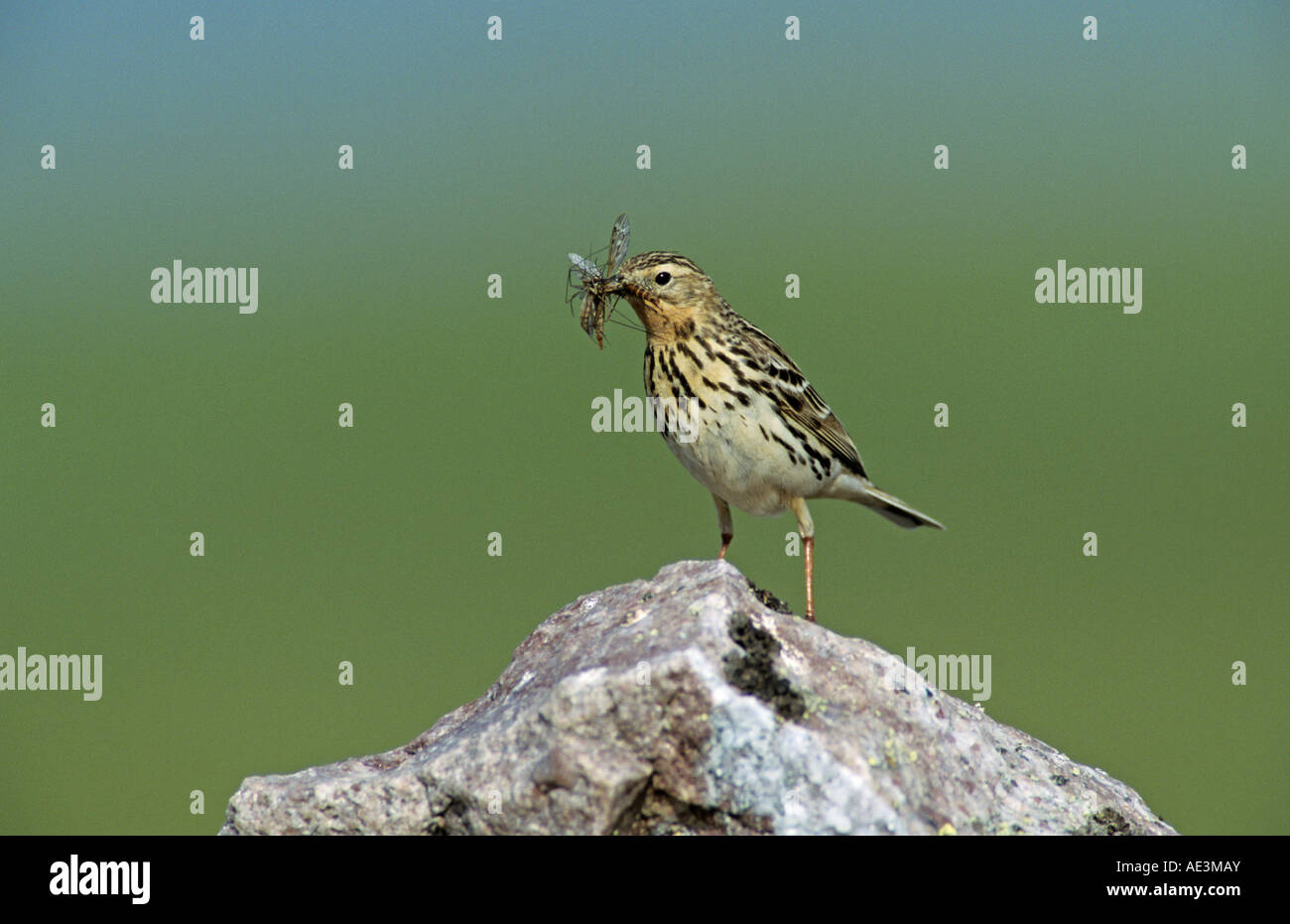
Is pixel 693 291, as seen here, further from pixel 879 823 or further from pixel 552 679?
pixel 879 823

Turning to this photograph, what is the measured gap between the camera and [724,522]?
25.6ft

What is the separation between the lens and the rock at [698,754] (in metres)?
4.54

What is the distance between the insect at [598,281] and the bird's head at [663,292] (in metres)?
0.08

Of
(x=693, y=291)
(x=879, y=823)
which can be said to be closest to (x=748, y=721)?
(x=879, y=823)

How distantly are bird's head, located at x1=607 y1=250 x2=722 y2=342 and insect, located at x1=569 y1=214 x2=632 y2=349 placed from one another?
0.28 ft

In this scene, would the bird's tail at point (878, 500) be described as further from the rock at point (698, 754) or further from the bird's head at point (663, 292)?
the rock at point (698, 754)

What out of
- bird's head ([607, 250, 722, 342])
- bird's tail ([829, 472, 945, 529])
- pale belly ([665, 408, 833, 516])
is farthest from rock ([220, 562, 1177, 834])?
bird's tail ([829, 472, 945, 529])

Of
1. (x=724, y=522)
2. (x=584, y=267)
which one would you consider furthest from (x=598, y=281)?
(x=724, y=522)

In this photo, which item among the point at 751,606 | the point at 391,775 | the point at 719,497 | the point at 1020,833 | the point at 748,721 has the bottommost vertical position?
the point at 1020,833

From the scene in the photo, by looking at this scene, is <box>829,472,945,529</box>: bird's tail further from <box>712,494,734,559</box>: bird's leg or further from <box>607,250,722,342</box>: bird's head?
<box>607,250,722,342</box>: bird's head

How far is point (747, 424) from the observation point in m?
7.02

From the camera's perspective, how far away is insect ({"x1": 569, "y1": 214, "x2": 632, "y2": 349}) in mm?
Result: 7168

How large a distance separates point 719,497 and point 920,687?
8.33 ft

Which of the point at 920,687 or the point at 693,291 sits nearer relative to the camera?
the point at 920,687
